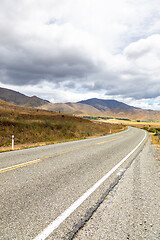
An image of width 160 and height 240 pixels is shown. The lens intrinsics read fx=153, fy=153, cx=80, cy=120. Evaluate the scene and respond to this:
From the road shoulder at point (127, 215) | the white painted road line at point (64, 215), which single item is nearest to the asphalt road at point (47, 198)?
the white painted road line at point (64, 215)

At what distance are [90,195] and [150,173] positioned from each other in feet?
11.5

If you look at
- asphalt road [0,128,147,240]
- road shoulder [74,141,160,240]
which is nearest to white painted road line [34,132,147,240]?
asphalt road [0,128,147,240]

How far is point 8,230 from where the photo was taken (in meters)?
2.67

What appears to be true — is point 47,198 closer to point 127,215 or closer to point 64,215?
point 64,215

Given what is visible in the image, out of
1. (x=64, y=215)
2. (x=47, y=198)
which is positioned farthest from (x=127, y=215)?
(x=47, y=198)

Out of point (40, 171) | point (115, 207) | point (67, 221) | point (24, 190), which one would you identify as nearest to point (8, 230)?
point (67, 221)

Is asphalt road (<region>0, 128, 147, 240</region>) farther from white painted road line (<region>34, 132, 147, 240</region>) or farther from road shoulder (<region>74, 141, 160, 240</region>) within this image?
road shoulder (<region>74, 141, 160, 240</region>)

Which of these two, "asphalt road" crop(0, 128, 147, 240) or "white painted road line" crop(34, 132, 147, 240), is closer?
"white painted road line" crop(34, 132, 147, 240)

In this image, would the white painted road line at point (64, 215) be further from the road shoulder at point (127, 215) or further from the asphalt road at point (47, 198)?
the road shoulder at point (127, 215)

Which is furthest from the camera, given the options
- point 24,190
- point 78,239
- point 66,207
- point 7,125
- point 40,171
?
point 7,125

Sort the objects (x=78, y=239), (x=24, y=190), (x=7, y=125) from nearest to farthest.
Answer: (x=78, y=239) < (x=24, y=190) < (x=7, y=125)

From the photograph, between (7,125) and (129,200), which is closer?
(129,200)

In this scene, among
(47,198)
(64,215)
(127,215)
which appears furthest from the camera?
(47,198)

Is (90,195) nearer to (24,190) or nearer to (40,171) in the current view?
(24,190)
